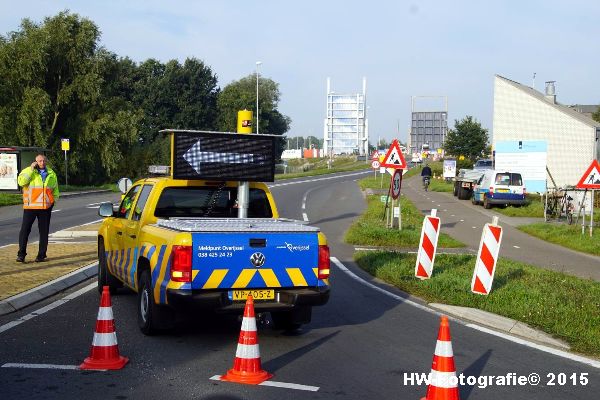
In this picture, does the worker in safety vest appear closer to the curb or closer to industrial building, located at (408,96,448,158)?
the curb

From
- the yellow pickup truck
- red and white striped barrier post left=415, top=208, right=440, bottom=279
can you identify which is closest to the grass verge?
red and white striped barrier post left=415, top=208, right=440, bottom=279

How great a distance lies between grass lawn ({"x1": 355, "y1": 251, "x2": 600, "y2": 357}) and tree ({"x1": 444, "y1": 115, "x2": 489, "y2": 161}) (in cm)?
5572

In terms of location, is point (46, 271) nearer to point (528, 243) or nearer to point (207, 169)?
point (207, 169)

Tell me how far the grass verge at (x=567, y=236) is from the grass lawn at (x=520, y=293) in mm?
5804

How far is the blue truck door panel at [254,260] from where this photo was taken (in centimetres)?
732

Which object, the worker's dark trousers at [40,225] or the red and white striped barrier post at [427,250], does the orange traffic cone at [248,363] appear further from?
the worker's dark trousers at [40,225]

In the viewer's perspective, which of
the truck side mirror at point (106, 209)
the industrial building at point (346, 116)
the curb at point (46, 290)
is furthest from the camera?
the industrial building at point (346, 116)

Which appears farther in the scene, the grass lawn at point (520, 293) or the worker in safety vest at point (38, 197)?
the worker in safety vest at point (38, 197)

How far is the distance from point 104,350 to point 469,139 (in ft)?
215

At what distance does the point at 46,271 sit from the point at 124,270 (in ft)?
11.6

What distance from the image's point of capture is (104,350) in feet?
21.9

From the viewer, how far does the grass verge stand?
19575mm

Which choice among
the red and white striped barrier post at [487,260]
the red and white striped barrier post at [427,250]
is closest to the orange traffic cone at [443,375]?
the red and white striped barrier post at [487,260]

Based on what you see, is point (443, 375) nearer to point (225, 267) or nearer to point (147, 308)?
point (225, 267)
